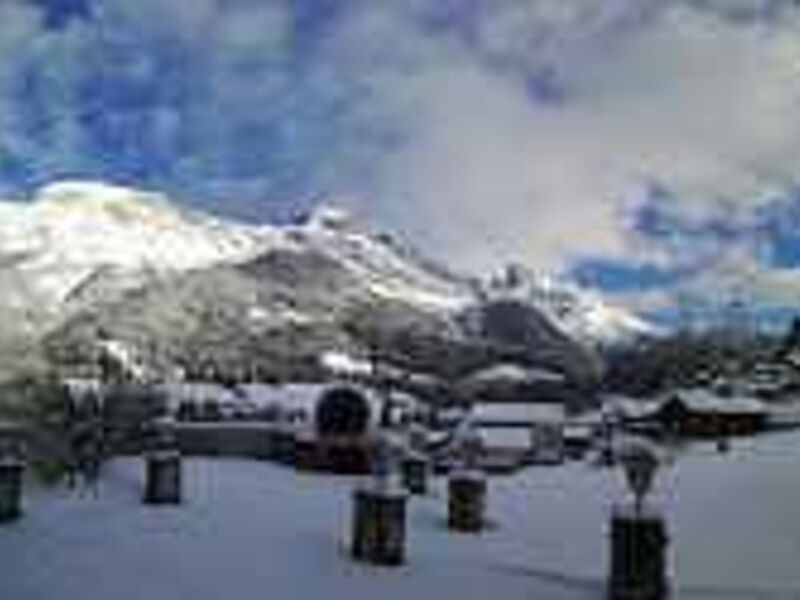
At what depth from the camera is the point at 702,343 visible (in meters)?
149

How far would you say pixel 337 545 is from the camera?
25.6m

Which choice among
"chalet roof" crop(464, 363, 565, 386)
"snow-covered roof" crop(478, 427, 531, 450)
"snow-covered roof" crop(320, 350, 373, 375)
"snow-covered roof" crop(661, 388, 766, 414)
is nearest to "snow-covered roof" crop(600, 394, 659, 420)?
"snow-covered roof" crop(661, 388, 766, 414)

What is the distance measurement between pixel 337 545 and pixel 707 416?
1855 inches

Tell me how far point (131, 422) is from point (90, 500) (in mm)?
21322

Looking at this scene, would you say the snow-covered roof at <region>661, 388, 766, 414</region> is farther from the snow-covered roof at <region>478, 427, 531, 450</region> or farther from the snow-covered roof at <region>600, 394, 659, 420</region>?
the snow-covered roof at <region>478, 427, 531, 450</region>

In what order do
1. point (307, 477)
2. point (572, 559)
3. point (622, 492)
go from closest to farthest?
1. point (572, 559)
2. point (622, 492)
3. point (307, 477)

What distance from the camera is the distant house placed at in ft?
225

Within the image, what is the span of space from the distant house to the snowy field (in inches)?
1131

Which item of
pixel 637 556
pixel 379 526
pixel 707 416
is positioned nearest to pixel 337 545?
pixel 379 526

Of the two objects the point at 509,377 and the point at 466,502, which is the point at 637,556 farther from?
the point at 509,377

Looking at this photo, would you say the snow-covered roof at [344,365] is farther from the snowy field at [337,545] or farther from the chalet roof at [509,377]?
the snowy field at [337,545]

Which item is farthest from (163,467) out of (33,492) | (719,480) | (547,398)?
(547,398)

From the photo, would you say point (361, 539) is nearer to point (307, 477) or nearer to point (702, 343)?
point (307, 477)

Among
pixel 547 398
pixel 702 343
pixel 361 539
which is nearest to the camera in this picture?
pixel 361 539
